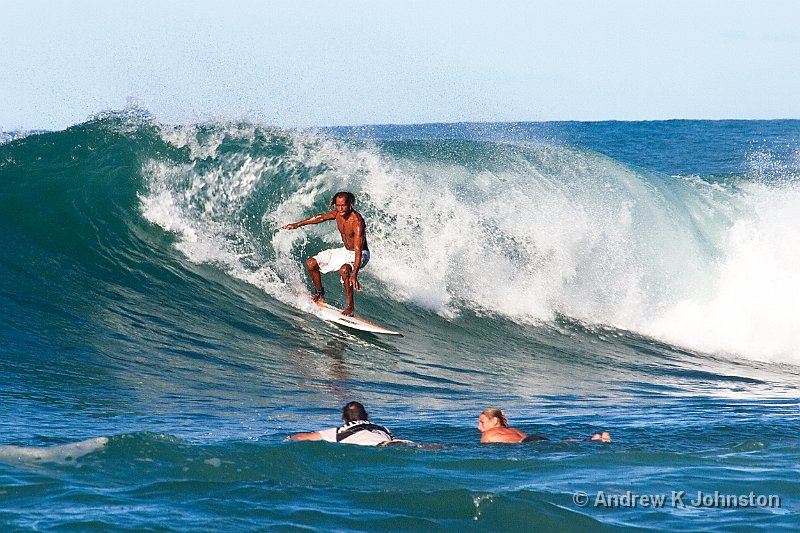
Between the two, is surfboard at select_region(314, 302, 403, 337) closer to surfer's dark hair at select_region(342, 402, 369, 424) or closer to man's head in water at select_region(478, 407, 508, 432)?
man's head in water at select_region(478, 407, 508, 432)

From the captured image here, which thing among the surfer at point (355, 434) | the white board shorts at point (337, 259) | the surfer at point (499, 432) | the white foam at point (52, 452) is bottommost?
the surfer at point (499, 432)

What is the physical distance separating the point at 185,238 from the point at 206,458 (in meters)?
7.41

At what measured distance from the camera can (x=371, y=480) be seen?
5.92m

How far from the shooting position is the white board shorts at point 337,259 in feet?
37.3

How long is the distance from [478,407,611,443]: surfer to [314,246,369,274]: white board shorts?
4.44 metres

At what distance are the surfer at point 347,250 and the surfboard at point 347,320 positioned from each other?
79 millimetres

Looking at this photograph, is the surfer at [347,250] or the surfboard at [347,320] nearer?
the surfer at [347,250]

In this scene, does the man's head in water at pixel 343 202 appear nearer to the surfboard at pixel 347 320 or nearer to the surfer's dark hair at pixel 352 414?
the surfboard at pixel 347 320

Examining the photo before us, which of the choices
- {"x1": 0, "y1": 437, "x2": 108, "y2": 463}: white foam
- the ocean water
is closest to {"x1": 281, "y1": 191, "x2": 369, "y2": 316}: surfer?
the ocean water

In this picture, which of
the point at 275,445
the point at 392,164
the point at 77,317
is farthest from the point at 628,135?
the point at 275,445

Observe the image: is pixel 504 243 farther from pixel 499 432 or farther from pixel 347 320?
pixel 499 432

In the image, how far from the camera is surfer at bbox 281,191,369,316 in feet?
36.6

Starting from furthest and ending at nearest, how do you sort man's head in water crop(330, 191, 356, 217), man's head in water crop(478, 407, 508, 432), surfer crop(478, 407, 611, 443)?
man's head in water crop(330, 191, 356, 217) → man's head in water crop(478, 407, 508, 432) → surfer crop(478, 407, 611, 443)

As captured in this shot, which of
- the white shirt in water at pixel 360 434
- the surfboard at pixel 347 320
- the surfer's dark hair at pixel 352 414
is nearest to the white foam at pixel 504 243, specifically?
the surfboard at pixel 347 320
